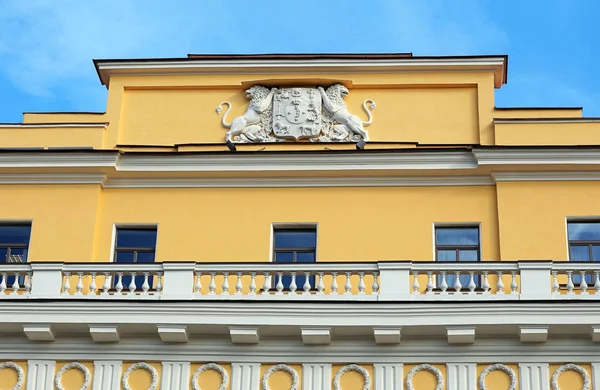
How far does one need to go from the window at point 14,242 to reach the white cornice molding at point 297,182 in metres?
1.66

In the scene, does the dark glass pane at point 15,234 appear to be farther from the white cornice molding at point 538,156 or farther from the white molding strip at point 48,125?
the white cornice molding at point 538,156

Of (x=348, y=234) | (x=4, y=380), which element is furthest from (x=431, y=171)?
(x=4, y=380)

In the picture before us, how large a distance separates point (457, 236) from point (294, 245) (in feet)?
9.25

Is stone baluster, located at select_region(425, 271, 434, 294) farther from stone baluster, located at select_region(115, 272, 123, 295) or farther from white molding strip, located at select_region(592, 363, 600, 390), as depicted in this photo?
stone baluster, located at select_region(115, 272, 123, 295)

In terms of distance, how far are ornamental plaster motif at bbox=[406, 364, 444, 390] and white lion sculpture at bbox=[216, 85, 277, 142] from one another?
5.64 meters

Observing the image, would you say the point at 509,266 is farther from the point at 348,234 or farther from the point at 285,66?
the point at 285,66

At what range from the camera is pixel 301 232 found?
2350 centimetres

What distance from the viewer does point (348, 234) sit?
76.1 ft

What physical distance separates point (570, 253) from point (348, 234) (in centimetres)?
378

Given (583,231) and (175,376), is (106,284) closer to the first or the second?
(175,376)

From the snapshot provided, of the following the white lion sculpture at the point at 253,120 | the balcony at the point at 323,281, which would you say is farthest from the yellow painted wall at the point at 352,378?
the white lion sculpture at the point at 253,120

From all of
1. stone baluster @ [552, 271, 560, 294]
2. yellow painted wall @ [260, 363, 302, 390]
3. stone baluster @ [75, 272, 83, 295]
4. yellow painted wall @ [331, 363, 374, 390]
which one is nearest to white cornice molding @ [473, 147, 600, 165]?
stone baluster @ [552, 271, 560, 294]

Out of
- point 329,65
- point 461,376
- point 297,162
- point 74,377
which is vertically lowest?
point 74,377

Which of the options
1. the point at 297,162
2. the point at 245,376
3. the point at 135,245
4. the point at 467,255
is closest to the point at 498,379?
the point at 467,255
